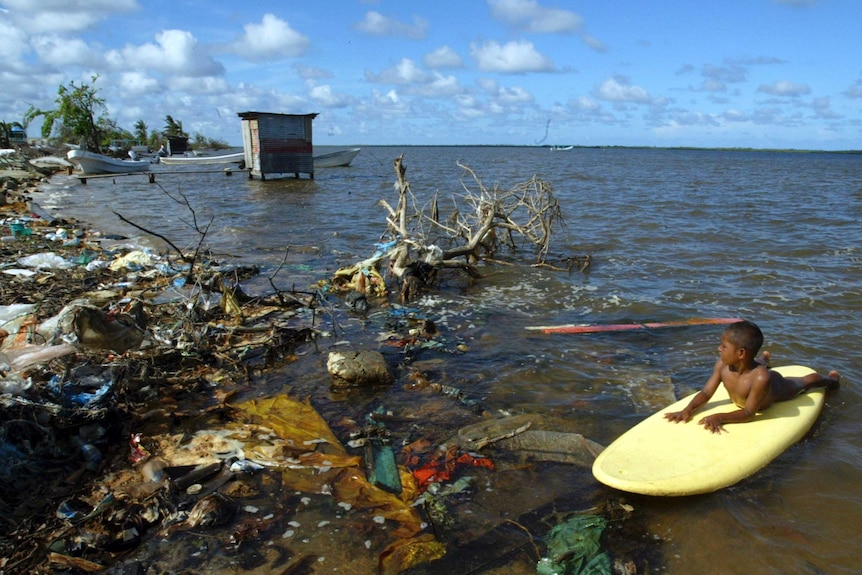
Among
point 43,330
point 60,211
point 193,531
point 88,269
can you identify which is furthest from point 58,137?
point 193,531

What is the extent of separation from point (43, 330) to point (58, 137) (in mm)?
58197

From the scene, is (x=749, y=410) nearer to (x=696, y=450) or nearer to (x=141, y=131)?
(x=696, y=450)

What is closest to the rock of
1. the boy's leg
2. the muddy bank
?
the muddy bank

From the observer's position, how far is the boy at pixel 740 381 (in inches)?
174

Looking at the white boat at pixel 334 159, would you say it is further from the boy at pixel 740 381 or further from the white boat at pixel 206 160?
the boy at pixel 740 381

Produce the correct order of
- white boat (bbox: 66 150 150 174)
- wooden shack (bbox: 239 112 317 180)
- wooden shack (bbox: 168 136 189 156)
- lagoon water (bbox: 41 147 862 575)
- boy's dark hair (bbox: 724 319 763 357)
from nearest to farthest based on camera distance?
lagoon water (bbox: 41 147 862 575) → boy's dark hair (bbox: 724 319 763 357) → wooden shack (bbox: 239 112 317 180) → white boat (bbox: 66 150 150 174) → wooden shack (bbox: 168 136 189 156)

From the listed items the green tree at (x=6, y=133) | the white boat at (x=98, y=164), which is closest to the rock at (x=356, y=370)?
the white boat at (x=98, y=164)

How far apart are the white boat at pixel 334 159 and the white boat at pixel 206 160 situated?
17.8 ft

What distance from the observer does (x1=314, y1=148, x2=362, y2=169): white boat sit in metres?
37.9

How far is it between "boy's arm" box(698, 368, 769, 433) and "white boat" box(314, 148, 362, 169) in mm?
35533

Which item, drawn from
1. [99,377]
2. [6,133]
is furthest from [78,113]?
[99,377]

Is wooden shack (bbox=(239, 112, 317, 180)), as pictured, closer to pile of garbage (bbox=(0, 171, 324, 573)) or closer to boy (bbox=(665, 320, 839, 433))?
pile of garbage (bbox=(0, 171, 324, 573))

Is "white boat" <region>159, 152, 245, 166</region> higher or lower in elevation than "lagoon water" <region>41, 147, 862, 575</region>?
higher

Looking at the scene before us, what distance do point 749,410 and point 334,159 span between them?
37089mm
